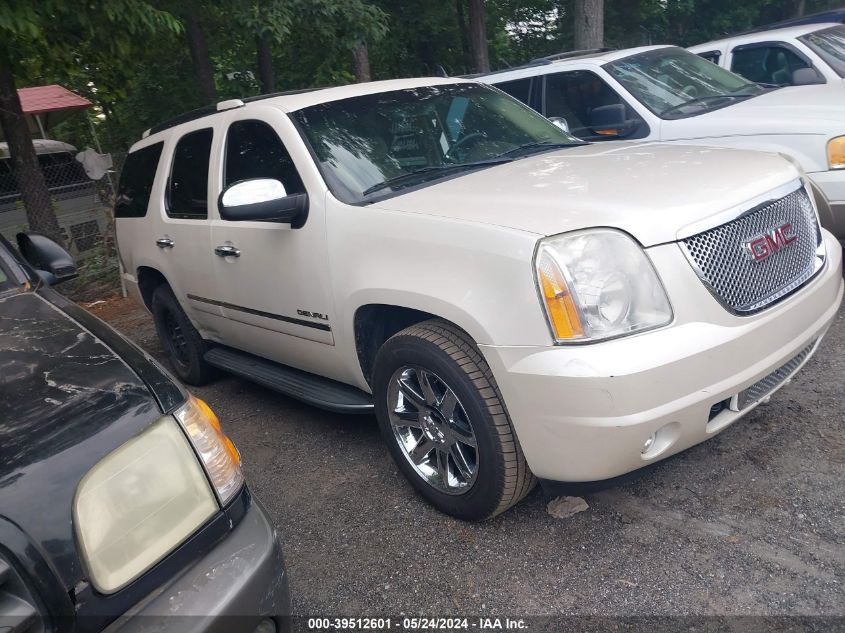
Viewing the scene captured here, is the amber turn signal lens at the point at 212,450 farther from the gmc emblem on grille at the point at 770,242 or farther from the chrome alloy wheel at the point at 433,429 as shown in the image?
the gmc emblem on grille at the point at 770,242

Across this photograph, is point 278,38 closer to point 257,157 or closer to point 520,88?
point 520,88

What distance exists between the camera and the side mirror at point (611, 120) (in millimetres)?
5668

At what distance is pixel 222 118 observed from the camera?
4.20m

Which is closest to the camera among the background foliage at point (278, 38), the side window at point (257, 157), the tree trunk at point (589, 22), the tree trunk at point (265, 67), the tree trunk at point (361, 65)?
the side window at point (257, 157)

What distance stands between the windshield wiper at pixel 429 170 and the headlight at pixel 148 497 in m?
1.63

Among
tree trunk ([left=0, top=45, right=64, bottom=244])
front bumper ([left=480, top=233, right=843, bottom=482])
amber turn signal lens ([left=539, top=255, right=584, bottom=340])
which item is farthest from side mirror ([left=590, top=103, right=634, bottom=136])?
tree trunk ([left=0, top=45, right=64, bottom=244])

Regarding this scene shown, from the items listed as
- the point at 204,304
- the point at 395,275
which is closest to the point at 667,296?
the point at 395,275

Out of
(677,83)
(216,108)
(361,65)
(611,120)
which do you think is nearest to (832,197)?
(611,120)

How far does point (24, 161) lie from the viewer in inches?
343

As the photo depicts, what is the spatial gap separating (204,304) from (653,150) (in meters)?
2.76

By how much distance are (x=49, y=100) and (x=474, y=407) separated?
60.3 feet

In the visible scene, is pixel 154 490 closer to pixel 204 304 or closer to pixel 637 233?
pixel 637 233

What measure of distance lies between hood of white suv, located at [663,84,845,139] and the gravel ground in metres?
1.99

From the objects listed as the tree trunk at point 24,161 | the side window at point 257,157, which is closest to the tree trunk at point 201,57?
the tree trunk at point 24,161
